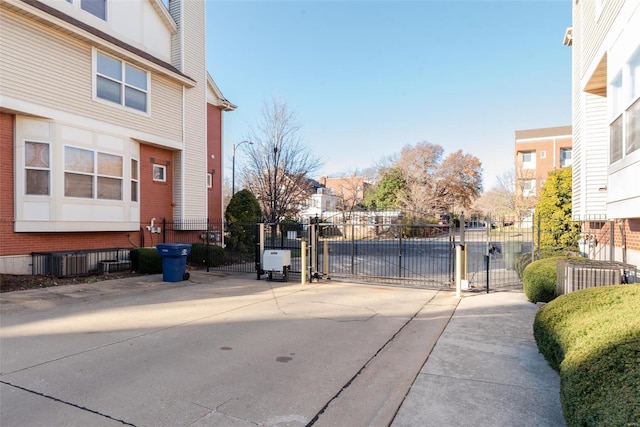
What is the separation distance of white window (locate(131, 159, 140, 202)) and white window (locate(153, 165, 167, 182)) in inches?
45.2

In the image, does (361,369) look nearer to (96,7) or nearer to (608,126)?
(608,126)

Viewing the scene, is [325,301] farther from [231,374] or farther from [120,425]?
[120,425]

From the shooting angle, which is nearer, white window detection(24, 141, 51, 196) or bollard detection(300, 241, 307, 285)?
white window detection(24, 141, 51, 196)

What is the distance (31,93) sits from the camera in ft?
34.4

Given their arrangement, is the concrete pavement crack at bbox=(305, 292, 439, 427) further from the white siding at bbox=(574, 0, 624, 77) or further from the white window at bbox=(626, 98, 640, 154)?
the white siding at bbox=(574, 0, 624, 77)

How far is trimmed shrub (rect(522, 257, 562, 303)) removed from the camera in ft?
25.2

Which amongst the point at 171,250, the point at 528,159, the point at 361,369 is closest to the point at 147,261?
the point at 171,250

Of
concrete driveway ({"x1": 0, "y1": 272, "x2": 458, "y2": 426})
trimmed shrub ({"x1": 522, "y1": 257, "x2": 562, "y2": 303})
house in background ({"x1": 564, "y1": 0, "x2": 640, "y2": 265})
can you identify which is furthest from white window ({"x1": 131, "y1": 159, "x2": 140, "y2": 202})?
house in background ({"x1": 564, "y1": 0, "x2": 640, "y2": 265})

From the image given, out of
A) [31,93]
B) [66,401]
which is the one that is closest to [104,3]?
[31,93]

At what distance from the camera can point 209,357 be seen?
4.84m

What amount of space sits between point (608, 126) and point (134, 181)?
14.3m

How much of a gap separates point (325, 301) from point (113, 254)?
332 inches

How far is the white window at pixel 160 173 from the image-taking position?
1516 centimetres

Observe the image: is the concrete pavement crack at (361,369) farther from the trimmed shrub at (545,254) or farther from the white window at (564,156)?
the white window at (564,156)
